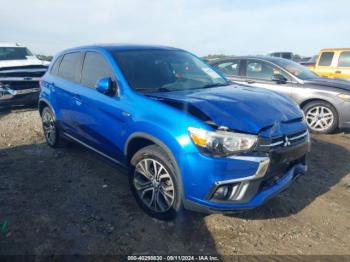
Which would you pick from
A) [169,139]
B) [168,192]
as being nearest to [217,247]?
[168,192]

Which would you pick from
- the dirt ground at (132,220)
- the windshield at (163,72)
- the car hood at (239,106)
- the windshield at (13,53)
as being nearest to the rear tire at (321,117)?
the dirt ground at (132,220)

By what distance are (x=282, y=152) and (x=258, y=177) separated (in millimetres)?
379

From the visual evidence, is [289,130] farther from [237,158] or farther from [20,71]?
[20,71]

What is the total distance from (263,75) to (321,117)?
62.5 inches

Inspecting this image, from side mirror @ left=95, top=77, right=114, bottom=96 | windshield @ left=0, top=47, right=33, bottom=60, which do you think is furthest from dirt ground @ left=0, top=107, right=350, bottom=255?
windshield @ left=0, top=47, right=33, bottom=60

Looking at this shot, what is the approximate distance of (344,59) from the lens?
10750mm

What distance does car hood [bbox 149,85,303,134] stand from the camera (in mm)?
3051

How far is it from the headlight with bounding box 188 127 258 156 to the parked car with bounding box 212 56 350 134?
4.65 m

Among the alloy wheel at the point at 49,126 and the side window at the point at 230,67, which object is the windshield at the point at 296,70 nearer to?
the side window at the point at 230,67

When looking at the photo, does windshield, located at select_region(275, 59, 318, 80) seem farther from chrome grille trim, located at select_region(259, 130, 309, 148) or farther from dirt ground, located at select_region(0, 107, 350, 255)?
chrome grille trim, located at select_region(259, 130, 309, 148)

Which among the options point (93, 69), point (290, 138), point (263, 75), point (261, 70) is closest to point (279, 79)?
point (263, 75)

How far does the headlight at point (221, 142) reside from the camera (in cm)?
290

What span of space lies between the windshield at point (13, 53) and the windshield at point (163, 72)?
7677 mm

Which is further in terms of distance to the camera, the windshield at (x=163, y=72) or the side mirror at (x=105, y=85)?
the windshield at (x=163, y=72)
